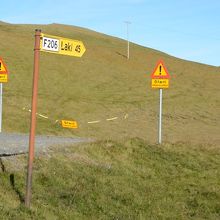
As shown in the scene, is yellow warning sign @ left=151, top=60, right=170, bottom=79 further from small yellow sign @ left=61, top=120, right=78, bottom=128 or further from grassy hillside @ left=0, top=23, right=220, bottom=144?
small yellow sign @ left=61, top=120, right=78, bottom=128

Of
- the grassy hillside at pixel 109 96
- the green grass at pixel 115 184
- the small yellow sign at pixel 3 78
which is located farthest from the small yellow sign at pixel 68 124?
the green grass at pixel 115 184

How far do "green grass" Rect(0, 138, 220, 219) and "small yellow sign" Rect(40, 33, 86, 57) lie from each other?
243 centimetres

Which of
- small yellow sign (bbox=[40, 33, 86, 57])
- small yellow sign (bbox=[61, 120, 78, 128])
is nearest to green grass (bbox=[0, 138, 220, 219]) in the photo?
small yellow sign (bbox=[40, 33, 86, 57])

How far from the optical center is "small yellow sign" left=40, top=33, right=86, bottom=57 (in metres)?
7.99

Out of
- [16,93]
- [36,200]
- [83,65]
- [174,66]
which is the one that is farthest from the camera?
[174,66]

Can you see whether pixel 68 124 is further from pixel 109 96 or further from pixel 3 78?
pixel 109 96

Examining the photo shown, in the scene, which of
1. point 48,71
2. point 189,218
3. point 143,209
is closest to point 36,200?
point 143,209

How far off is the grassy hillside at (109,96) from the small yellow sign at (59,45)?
1487cm

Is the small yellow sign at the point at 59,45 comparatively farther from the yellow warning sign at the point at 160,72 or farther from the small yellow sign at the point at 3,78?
the small yellow sign at the point at 3,78

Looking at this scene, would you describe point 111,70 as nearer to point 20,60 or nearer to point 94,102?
point 20,60

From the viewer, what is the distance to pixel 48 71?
5066 centimetres

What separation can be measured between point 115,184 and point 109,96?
34.0m

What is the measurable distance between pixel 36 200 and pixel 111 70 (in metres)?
51.1

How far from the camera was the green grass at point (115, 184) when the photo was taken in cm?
847
